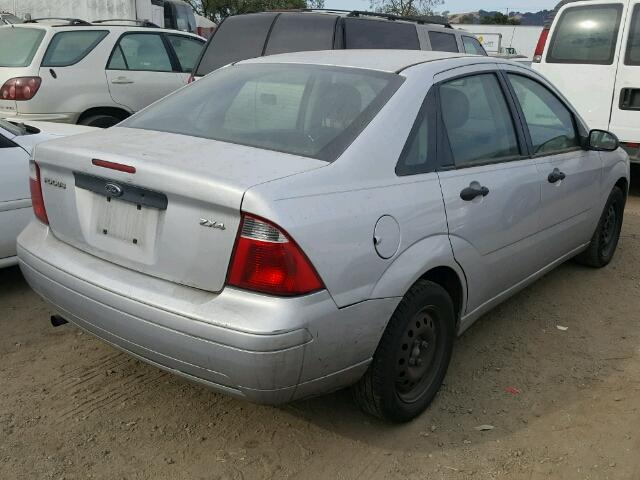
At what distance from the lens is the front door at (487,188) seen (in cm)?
309

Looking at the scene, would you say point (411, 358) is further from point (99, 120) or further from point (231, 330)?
point (99, 120)

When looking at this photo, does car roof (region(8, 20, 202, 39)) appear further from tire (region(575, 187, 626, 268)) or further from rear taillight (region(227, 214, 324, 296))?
rear taillight (region(227, 214, 324, 296))

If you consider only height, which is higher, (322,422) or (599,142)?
(599,142)

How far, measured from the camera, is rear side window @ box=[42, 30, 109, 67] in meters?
7.46

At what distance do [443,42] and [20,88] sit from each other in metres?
4.70

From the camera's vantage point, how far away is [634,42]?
7.03m

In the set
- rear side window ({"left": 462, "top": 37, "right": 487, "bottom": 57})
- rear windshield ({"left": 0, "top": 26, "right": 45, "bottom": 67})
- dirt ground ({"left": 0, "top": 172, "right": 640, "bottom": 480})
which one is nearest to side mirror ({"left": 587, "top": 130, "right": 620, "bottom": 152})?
dirt ground ({"left": 0, "top": 172, "right": 640, "bottom": 480})

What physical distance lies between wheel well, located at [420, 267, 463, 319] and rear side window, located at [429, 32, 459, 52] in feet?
15.7

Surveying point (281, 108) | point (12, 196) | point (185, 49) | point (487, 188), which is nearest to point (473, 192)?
point (487, 188)

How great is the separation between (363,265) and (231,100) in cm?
126

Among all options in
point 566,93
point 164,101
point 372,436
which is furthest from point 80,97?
point 372,436

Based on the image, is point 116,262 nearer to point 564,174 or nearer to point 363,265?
point 363,265

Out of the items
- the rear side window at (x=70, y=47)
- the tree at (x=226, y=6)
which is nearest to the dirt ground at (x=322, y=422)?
the rear side window at (x=70, y=47)

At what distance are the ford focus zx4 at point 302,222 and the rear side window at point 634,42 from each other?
4.08 meters
